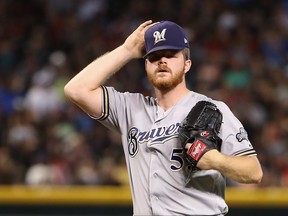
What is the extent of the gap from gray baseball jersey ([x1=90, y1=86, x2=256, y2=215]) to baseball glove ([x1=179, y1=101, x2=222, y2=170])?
0.30 ft

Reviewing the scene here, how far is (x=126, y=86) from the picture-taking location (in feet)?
30.8

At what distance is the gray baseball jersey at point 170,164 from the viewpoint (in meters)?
3.66

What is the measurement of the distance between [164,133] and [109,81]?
5.72 metres

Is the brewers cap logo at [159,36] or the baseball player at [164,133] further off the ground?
the brewers cap logo at [159,36]

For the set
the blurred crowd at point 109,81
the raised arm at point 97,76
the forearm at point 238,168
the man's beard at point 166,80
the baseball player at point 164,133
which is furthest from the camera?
the blurred crowd at point 109,81

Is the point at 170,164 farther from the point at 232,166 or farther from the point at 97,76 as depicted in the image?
the point at 97,76

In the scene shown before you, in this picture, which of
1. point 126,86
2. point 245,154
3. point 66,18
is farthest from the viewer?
point 66,18

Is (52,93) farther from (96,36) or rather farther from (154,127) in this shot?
(154,127)

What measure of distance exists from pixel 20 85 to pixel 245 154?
20.9 feet

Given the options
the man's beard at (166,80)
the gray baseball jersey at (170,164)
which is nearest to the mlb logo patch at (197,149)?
the gray baseball jersey at (170,164)

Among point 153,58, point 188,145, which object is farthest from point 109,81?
point 188,145

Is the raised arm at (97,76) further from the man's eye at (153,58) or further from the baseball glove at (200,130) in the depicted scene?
the baseball glove at (200,130)

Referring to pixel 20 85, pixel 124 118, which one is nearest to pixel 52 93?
pixel 20 85

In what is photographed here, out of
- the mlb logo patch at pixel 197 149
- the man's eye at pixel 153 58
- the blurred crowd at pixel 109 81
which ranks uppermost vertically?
the blurred crowd at pixel 109 81
